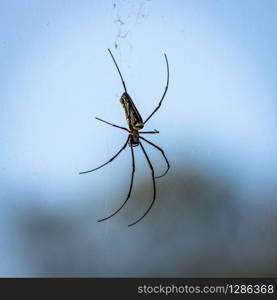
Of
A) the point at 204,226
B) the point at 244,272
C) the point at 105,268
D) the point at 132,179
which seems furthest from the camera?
the point at 204,226

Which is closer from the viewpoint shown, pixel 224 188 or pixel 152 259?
pixel 152 259

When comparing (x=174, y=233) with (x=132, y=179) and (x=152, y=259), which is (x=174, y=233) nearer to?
(x=152, y=259)

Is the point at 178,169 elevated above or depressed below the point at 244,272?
above

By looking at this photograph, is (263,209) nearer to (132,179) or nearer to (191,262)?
(191,262)
